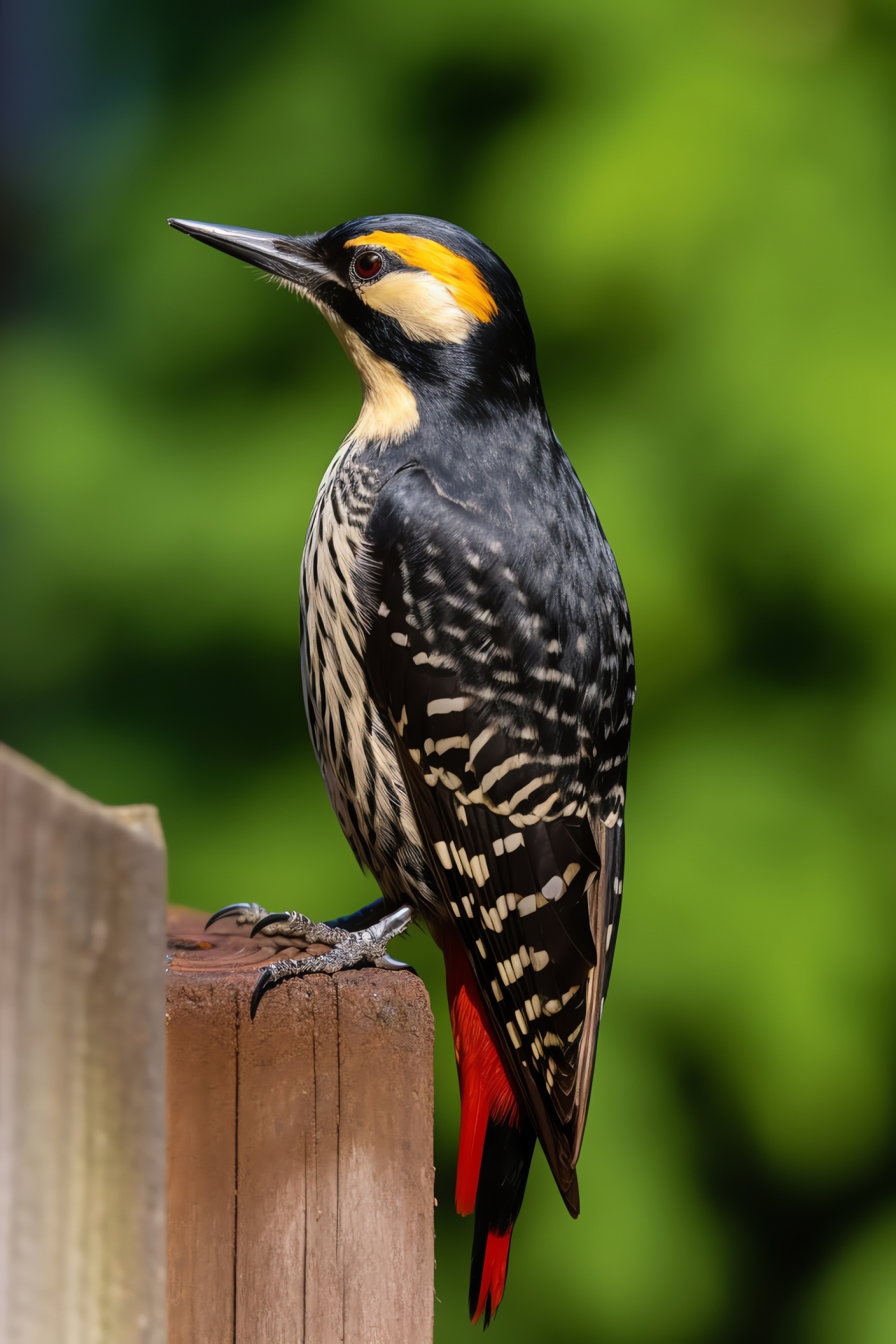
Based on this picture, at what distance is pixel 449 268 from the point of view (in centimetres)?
207

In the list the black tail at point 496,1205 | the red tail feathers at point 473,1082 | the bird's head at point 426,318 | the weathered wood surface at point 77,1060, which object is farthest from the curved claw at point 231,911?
the weathered wood surface at point 77,1060

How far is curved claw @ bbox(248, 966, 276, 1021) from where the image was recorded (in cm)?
137

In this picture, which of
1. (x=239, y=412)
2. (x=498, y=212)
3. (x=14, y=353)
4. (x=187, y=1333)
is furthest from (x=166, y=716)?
→ (x=187, y=1333)

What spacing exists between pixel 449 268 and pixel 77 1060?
1620 mm

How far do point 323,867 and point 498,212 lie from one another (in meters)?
2.11

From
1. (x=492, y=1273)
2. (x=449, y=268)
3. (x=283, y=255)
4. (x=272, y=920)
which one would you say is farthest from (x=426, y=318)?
(x=492, y=1273)

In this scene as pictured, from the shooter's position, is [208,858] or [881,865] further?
[208,858]

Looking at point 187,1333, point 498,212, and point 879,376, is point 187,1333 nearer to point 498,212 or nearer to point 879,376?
point 879,376

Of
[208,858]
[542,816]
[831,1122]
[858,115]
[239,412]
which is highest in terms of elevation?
[858,115]

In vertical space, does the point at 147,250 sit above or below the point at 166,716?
above

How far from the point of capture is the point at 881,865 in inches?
143

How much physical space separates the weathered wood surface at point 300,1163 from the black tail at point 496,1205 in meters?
0.48

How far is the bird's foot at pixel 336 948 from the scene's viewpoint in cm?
147

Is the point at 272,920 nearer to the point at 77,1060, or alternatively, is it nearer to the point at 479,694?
the point at 479,694
